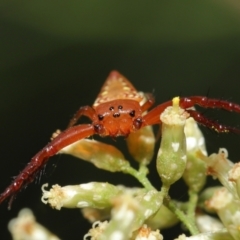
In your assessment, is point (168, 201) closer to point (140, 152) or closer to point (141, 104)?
point (140, 152)

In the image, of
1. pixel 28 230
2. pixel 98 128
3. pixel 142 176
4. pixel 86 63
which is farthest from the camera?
pixel 86 63

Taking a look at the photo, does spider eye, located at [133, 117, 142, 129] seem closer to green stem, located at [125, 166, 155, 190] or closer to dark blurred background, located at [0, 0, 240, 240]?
green stem, located at [125, 166, 155, 190]

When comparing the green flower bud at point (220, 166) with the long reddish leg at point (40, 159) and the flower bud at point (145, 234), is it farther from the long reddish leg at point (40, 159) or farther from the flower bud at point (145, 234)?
the long reddish leg at point (40, 159)

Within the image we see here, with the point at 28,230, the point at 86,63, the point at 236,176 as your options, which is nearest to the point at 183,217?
the point at 236,176

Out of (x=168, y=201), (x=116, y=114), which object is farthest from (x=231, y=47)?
(x=168, y=201)

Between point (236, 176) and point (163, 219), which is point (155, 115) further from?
point (236, 176)
